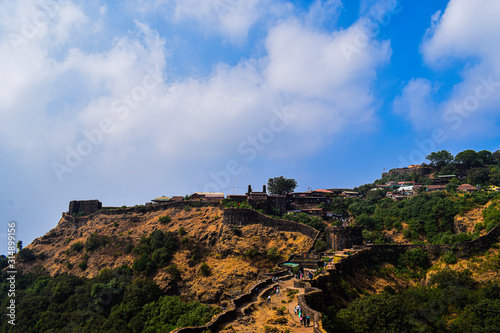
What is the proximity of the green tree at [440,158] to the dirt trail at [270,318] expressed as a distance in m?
57.4

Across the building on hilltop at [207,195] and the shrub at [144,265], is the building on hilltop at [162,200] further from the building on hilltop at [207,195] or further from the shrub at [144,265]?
the shrub at [144,265]

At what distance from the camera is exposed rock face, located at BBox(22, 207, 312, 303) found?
1249 inches

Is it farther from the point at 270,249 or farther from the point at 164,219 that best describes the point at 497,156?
the point at 164,219

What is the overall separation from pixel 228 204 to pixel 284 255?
13130 mm

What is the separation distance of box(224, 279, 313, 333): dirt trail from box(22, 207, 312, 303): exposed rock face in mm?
14211

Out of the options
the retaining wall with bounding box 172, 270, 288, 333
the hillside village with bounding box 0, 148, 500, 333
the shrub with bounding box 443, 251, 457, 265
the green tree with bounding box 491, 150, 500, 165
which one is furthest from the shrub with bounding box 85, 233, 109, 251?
the green tree with bounding box 491, 150, 500, 165

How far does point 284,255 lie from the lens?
32.0 m

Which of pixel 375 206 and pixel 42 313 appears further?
pixel 375 206

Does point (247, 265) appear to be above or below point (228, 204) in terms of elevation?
below

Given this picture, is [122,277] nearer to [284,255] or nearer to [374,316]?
[284,255]

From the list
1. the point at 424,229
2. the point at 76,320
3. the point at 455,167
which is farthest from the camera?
the point at 455,167

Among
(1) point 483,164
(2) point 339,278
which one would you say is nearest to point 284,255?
(2) point 339,278

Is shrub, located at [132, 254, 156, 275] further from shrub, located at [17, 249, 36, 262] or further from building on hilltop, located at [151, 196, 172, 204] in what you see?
shrub, located at [17, 249, 36, 262]

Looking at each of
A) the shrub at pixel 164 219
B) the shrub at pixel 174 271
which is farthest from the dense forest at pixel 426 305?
the shrub at pixel 164 219
